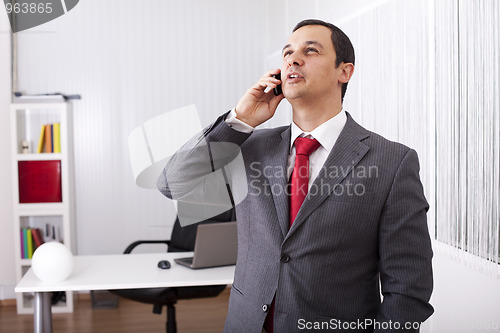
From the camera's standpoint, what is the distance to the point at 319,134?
162cm

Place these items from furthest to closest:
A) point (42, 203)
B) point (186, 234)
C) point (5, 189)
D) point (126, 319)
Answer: point (5, 189)
point (42, 203)
point (126, 319)
point (186, 234)

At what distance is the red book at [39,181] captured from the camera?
15.4 ft

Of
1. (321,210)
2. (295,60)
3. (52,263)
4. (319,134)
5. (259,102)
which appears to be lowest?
→ (52,263)

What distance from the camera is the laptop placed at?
302 centimetres

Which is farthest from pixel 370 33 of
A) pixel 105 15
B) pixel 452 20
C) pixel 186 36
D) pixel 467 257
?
pixel 105 15

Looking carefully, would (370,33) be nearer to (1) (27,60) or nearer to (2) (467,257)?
(2) (467,257)

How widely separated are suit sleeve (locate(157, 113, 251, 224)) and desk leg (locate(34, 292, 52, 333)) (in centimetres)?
151

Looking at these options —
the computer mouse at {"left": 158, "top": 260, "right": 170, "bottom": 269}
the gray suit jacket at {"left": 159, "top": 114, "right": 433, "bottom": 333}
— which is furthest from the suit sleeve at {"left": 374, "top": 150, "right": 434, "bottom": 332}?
the computer mouse at {"left": 158, "top": 260, "right": 170, "bottom": 269}

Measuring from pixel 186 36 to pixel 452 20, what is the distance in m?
3.42

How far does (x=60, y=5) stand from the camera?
497 centimetres

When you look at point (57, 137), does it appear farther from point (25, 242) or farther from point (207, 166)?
point (207, 166)

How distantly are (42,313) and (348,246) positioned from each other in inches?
80.0

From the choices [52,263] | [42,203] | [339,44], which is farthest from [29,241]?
[339,44]

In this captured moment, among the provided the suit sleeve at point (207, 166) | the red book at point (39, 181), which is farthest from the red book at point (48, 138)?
the suit sleeve at point (207, 166)
